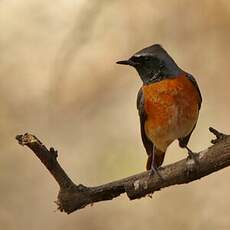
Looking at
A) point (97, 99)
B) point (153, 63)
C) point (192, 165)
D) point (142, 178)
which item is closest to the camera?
point (192, 165)

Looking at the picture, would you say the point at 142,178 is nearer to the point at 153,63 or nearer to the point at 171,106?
the point at 171,106

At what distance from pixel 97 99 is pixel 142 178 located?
3.84 meters

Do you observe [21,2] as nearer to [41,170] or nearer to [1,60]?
[1,60]

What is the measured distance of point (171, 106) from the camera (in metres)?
4.45

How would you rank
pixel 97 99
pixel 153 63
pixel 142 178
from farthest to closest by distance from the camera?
1. pixel 97 99
2. pixel 153 63
3. pixel 142 178

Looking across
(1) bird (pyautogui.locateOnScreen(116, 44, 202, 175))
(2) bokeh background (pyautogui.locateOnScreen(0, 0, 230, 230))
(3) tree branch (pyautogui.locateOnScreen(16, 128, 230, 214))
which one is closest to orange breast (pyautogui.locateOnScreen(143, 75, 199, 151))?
(1) bird (pyautogui.locateOnScreen(116, 44, 202, 175))

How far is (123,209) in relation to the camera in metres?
7.16

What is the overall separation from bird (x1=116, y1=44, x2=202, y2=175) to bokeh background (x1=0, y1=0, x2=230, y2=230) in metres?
2.43

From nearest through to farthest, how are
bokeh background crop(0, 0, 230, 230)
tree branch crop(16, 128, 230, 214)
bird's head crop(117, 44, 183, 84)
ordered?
tree branch crop(16, 128, 230, 214), bird's head crop(117, 44, 183, 84), bokeh background crop(0, 0, 230, 230)

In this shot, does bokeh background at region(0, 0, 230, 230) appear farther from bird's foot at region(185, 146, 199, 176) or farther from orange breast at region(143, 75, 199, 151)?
bird's foot at region(185, 146, 199, 176)

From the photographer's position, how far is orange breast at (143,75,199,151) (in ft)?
14.6

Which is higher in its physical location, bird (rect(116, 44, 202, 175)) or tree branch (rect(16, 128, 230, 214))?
bird (rect(116, 44, 202, 175))

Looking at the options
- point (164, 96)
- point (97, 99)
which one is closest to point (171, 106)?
point (164, 96)

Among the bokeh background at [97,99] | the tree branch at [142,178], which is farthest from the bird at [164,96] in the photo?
the bokeh background at [97,99]
